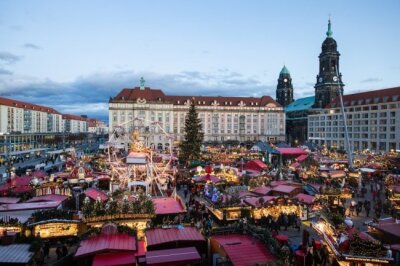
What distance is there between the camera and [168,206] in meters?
19.7

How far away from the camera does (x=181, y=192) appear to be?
103ft

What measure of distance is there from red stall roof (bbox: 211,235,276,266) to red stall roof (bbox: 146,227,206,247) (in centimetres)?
84

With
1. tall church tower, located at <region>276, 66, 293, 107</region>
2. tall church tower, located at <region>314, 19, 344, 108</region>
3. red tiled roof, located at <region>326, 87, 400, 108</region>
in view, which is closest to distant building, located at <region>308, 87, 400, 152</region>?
red tiled roof, located at <region>326, 87, 400, 108</region>

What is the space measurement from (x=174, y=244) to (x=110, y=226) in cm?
283

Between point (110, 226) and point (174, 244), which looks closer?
point (174, 244)

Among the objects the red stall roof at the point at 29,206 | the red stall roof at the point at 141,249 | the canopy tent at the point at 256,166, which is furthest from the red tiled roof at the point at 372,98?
the red stall roof at the point at 141,249

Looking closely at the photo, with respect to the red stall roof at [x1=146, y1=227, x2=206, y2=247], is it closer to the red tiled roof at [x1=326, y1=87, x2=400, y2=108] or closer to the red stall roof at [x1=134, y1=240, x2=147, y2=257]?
the red stall roof at [x1=134, y1=240, x2=147, y2=257]

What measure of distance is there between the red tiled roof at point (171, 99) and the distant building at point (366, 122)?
17.2 m

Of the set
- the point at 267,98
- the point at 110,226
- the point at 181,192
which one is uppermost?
the point at 267,98

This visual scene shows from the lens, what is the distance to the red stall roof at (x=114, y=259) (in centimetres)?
1080

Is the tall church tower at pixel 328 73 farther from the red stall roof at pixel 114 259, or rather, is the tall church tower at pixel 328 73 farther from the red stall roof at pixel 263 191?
the red stall roof at pixel 114 259

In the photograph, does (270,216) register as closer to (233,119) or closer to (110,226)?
(110,226)

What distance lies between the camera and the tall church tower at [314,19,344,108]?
9231 cm

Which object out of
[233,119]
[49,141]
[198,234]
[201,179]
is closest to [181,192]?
[201,179]
